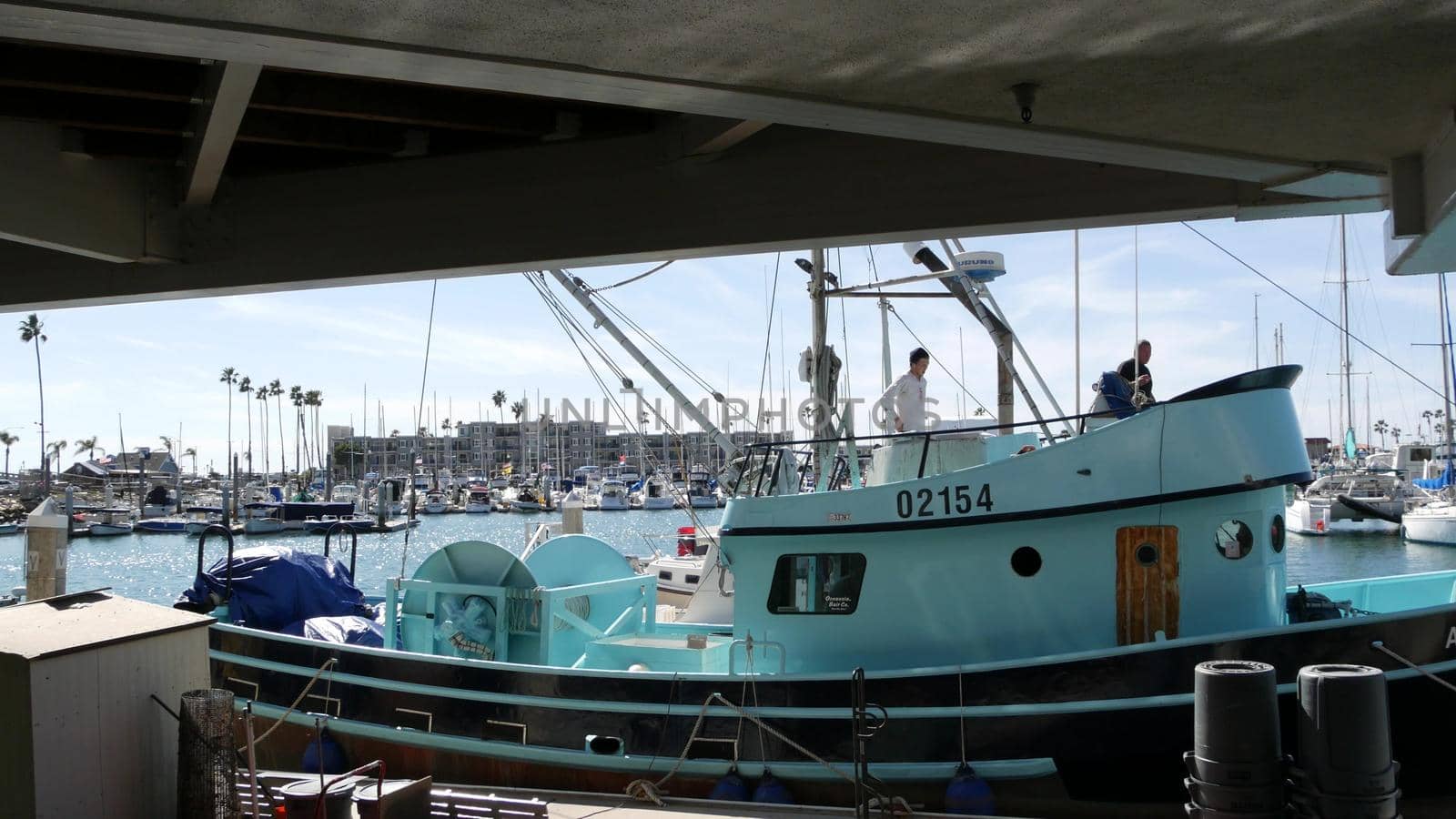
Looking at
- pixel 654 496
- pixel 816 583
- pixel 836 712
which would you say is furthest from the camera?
pixel 654 496

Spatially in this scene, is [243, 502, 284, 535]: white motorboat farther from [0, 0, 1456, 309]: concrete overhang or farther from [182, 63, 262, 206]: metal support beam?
[182, 63, 262, 206]: metal support beam

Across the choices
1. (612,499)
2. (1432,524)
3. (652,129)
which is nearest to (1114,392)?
(652,129)

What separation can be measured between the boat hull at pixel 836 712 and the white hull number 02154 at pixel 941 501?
3.97ft

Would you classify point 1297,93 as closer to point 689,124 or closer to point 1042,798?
point 689,124

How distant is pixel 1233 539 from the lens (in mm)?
8109

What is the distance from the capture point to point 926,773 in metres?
8.13

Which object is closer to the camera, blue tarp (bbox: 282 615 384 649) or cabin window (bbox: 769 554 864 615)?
cabin window (bbox: 769 554 864 615)

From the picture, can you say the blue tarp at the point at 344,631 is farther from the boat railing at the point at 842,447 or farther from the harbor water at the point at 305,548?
the harbor water at the point at 305,548

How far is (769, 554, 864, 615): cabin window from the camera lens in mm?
9055

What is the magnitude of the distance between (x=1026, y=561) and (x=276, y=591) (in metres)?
8.42

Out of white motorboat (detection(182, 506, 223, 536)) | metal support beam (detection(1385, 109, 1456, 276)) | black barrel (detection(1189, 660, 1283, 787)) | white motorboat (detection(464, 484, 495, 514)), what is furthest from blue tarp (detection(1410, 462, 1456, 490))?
white motorboat (detection(182, 506, 223, 536))

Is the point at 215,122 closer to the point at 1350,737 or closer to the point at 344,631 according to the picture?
the point at 1350,737

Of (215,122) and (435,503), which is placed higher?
(215,122)

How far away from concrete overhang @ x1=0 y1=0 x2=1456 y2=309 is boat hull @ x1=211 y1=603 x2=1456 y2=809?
2.89 m
